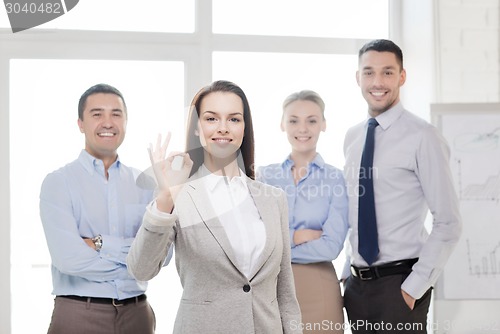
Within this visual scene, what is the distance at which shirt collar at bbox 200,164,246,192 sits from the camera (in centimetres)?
189

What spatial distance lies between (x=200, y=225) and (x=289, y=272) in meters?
0.33

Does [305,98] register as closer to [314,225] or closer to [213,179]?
[314,225]

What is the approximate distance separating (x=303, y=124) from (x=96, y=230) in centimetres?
98

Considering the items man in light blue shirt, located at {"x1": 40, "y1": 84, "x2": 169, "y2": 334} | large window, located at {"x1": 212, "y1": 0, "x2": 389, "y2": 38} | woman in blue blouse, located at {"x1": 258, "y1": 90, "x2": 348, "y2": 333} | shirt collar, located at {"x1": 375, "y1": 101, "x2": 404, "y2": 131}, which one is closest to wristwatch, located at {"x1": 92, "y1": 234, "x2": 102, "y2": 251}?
man in light blue shirt, located at {"x1": 40, "y1": 84, "x2": 169, "y2": 334}

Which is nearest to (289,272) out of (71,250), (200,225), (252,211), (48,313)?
(252,211)

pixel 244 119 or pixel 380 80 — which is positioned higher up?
pixel 380 80

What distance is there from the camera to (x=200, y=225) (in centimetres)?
176

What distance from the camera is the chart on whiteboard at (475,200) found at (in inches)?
120

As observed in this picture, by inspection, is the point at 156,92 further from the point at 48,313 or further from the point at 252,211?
the point at 252,211

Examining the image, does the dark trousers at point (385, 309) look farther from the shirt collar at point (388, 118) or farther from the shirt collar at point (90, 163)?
the shirt collar at point (90, 163)

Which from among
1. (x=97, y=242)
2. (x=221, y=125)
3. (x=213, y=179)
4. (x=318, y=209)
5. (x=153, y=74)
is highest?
(x=153, y=74)

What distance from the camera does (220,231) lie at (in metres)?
1.76

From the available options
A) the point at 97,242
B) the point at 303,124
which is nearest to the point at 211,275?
the point at 97,242

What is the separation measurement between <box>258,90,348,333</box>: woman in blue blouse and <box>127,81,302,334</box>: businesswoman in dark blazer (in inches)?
24.6
